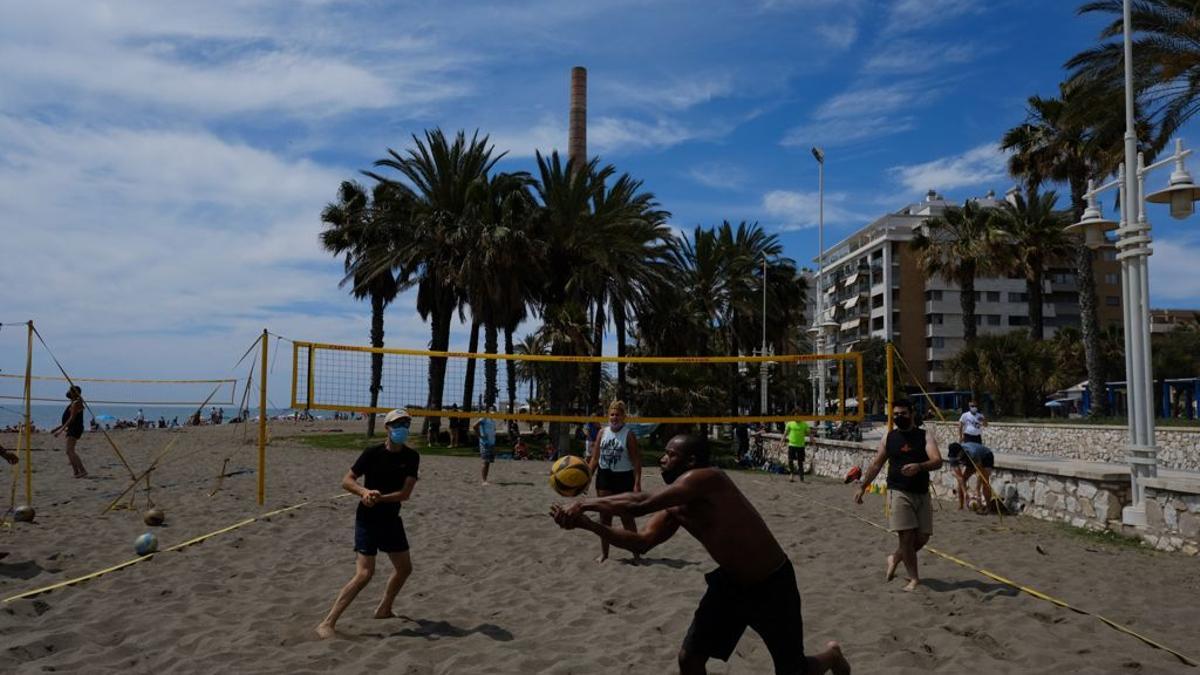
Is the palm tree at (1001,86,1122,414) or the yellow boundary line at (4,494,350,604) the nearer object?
→ the yellow boundary line at (4,494,350,604)

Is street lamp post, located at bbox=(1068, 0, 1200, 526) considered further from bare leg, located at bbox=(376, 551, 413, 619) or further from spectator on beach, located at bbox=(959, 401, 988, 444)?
bare leg, located at bbox=(376, 551, 413, 619)

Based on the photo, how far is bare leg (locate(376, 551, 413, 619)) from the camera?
5.98 metres

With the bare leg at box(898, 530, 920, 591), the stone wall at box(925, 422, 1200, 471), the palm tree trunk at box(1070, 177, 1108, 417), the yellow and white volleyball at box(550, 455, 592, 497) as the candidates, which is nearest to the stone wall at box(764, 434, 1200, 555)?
the stone wall at box(925, 422, 1200, 471)

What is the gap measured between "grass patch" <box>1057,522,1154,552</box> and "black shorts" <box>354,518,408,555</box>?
26.5 feet

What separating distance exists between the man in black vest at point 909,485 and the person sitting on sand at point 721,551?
3518mm

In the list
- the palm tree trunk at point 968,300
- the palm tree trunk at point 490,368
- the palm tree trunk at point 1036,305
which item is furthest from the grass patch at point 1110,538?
the palm tree trunk at point 1036,305

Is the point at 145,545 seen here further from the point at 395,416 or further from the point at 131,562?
the point at 395,416

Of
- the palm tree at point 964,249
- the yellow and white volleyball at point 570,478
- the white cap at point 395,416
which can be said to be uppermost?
the palm tree at point 964,249

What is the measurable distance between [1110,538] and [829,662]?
24.2ft

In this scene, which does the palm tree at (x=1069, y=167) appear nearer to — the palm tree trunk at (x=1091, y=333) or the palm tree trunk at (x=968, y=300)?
the palm tree trunk at (x=1091, y=333)

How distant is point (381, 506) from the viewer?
19.4ft

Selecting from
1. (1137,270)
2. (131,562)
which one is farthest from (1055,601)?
(131,562)

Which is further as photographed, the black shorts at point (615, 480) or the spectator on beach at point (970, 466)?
the spectator on beach at point (970, 466)

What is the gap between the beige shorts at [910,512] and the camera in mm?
7195
